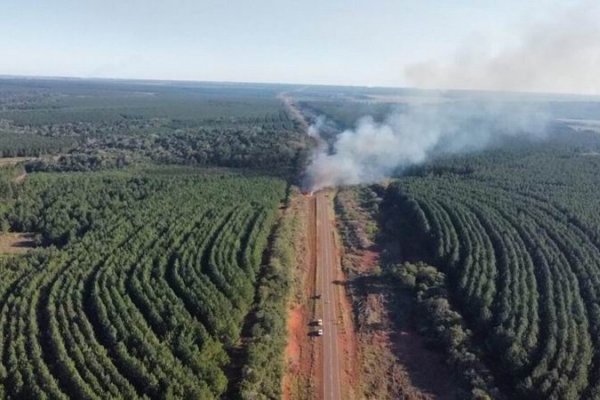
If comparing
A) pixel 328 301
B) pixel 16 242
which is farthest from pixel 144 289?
pixel 16 242

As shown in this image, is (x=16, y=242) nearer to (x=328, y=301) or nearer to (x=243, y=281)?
(x=243, y=281)

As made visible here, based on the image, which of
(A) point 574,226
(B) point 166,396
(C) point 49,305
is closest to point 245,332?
(B) point 166,396

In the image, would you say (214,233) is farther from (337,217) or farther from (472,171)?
(472,171)

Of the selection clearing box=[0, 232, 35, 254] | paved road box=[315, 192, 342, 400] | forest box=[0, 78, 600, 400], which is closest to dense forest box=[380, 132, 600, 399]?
forest box=[0, 78, 600, 400]

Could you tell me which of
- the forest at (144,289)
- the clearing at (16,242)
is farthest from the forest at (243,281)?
the clearing at (16,242)

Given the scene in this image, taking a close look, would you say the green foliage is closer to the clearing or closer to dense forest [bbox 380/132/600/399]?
the clearing
